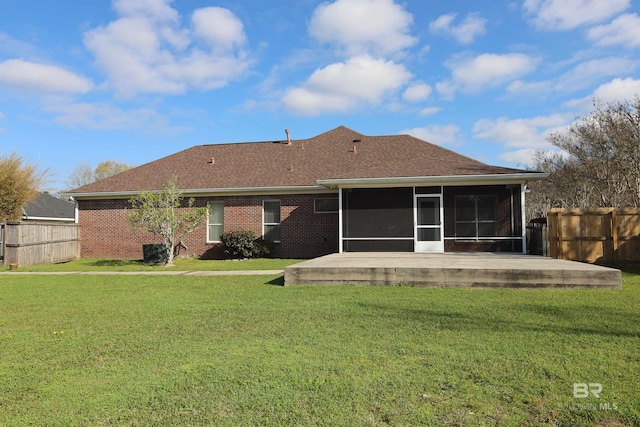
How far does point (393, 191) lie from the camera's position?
49.3 feet

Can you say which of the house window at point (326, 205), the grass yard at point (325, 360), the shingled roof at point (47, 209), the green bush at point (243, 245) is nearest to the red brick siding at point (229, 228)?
the house window at point (326, 205)

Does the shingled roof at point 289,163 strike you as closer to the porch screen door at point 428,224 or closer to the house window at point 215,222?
the house window at point 215,222

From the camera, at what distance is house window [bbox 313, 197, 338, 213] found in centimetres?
1667

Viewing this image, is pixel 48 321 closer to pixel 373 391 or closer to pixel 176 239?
pixel 373 391

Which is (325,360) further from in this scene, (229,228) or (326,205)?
(229,228)

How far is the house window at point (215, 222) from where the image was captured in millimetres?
17688

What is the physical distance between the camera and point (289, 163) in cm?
1911

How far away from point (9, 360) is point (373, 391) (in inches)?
143

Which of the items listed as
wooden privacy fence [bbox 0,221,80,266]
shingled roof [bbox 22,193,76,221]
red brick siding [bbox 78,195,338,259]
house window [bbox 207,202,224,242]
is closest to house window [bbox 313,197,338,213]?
red brick siding [bbox 78,195,338,259]

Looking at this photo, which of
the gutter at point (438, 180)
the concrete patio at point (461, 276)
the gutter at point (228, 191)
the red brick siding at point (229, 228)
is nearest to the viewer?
the concrete patio at point (461, 276)

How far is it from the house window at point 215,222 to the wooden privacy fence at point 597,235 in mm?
11668

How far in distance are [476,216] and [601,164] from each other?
13121 mm

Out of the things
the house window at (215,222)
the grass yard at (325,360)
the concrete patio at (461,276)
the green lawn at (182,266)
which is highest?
the house window at (215,222)

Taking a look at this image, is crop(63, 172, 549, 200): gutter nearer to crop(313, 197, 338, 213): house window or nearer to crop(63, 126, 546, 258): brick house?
crop(63, 126, 546, 258): brick house
